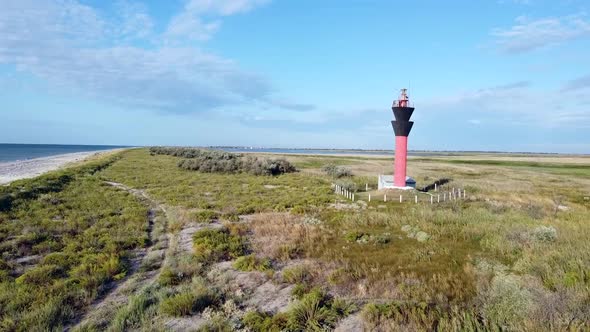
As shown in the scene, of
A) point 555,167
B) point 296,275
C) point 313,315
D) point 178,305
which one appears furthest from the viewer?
point 555,167

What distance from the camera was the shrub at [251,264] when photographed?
11048 mm

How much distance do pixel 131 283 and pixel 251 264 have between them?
370 centimetres

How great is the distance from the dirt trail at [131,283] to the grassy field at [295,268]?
0.08 metres

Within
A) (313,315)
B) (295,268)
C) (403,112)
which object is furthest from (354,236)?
(403,112)

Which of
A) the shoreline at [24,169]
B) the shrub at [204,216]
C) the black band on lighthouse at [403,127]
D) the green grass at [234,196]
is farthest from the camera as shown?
the shoreline at [24,169]

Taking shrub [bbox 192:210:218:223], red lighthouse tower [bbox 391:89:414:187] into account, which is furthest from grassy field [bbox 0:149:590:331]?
red lighthouse tower [bbox 391:89:414:187]

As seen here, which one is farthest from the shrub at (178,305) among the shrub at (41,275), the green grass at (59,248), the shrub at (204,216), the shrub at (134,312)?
the shrub at (204,216)

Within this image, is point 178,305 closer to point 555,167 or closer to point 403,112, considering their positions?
point 403,112

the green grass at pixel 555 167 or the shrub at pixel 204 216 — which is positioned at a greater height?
the green grass at pixel 555 167

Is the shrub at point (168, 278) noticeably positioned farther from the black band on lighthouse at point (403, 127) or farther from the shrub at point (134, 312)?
the black band on lighthouse at point (403, 127)

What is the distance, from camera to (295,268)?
10656mm

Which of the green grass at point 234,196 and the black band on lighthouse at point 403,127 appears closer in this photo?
the green grass at point 234,196

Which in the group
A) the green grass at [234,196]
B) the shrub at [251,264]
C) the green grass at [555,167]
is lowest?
the shrub at [251,264]

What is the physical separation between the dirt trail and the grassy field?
0.08 metres
